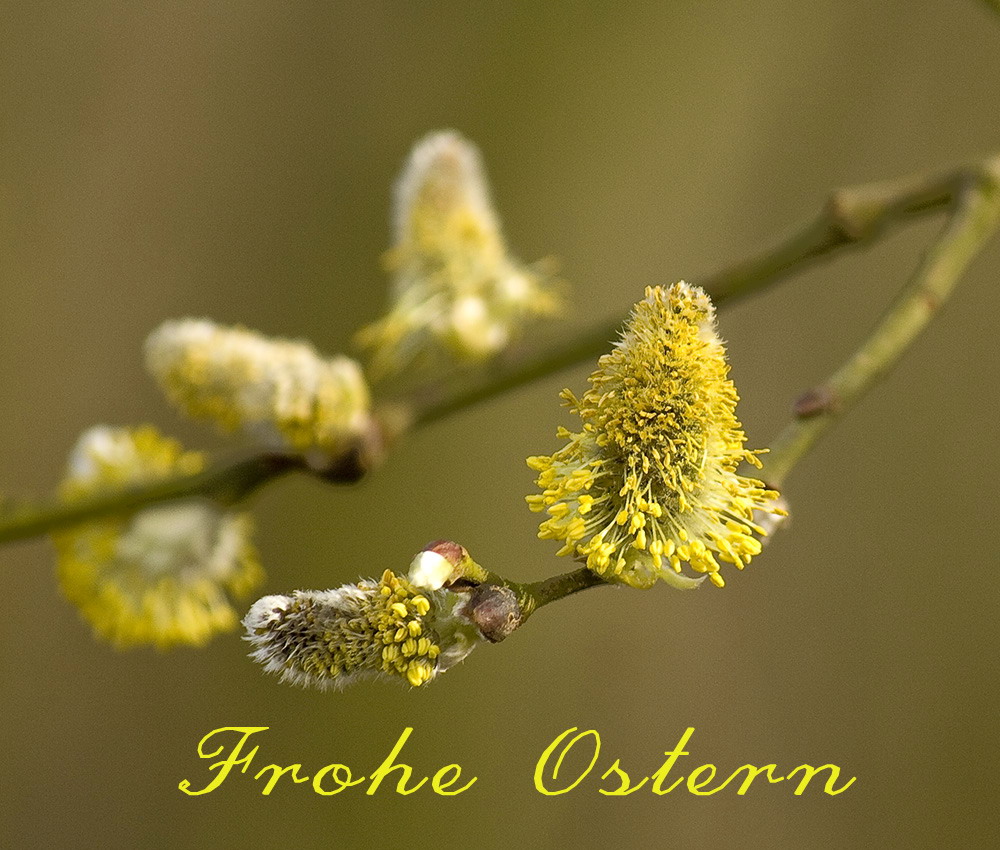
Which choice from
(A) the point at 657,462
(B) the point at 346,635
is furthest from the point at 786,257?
(B) the point at 346,635

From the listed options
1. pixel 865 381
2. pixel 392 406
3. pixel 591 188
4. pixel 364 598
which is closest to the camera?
pixel 364 598

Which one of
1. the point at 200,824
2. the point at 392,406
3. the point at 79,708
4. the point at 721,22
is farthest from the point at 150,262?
the point at 392,406

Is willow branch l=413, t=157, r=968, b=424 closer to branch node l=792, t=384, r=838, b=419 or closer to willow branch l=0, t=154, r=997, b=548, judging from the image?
willow branch l=0, t=154, r=997, b=548

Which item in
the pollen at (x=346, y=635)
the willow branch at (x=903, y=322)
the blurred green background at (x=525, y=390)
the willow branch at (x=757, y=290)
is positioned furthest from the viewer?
the blurred green background at (x=525, y=390)

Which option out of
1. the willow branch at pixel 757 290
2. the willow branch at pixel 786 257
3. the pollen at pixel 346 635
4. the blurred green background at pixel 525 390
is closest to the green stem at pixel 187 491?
the willow branch at pixel 757 290

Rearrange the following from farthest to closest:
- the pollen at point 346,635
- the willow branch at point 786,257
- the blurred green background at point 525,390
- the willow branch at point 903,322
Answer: the blurred green background at point 525,390
the willow branch at point 786,257
the willow branch at point 903,322
the pollen at point 346,635

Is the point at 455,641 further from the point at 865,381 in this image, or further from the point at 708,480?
the point at 865,381

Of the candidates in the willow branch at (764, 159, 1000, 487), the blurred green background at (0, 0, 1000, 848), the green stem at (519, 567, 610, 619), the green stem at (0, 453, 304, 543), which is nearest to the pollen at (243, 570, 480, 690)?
the green stem at (519, 567, 610, 619)

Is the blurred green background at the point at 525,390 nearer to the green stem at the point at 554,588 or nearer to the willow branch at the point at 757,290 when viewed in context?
the willow branch at the point at 757,290
